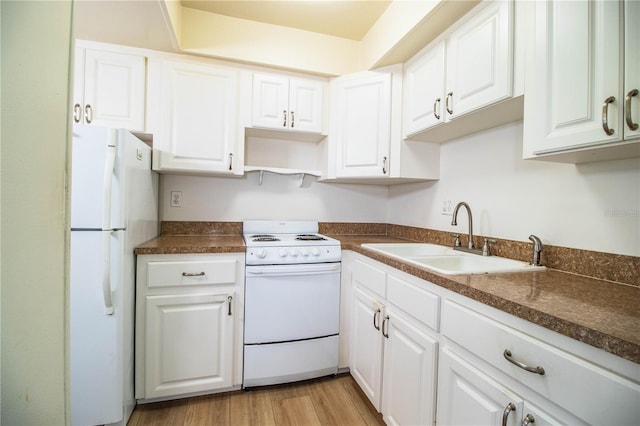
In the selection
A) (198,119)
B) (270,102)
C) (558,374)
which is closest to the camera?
(558,374)

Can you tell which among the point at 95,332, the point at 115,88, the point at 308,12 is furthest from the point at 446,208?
the point at 115,88

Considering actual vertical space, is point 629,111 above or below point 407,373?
above

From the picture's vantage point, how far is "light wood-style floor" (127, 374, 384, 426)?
150cm

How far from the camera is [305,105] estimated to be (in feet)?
6.83

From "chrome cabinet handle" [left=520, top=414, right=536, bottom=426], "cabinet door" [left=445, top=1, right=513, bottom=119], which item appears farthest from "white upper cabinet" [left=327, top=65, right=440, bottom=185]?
"chrome cabinet handle" [left=520, top=414, right=536, bottom=426]

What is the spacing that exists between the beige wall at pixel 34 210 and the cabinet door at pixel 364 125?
173 centimetres

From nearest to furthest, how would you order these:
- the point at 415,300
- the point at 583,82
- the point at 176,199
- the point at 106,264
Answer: the point at 583,82, the point at 415,300, the point at 106,264, the point at 176,199

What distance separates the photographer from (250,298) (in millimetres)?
1705

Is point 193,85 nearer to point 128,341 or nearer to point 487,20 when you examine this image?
point 128,341

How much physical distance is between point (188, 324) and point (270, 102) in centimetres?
157

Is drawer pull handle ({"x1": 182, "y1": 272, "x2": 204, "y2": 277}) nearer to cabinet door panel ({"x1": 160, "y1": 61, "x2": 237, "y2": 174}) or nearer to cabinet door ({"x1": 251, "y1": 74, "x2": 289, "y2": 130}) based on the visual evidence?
cabinet door panel ({"x1": 160, "y1": 61, "x2": 237, "y2": 174})

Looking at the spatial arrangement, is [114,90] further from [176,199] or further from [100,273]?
[100,273]

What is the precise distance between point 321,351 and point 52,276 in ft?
5.56

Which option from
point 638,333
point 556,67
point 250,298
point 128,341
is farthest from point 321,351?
point 556,67
